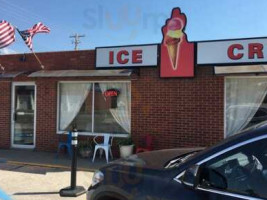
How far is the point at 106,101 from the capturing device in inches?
427

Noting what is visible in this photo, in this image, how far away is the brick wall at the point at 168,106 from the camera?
9.45m

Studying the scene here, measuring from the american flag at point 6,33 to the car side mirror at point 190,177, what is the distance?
907 cm

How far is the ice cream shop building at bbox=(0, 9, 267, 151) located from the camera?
30.3 ft

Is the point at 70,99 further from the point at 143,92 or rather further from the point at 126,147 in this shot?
the point at 126,147

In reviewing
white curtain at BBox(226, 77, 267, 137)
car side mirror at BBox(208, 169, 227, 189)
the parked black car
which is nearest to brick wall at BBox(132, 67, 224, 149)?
white curtain at BBox(226, 77, 267, 137)

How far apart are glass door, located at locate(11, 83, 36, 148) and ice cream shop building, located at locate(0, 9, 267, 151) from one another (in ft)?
0.10

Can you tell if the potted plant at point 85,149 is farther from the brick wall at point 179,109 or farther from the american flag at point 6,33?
the american flag at point 6,33

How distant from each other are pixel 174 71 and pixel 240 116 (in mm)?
2012

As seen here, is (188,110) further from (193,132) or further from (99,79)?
(99,79)

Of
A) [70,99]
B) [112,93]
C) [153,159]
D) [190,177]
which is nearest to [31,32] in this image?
[70,99]

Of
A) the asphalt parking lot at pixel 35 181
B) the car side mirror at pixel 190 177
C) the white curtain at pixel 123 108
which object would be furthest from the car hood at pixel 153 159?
the white curtain at pixel 123 108

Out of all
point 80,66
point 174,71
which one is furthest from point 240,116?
point 80,66

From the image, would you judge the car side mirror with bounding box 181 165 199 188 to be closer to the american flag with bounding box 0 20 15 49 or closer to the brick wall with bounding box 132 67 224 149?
the brick wall with bounding box 132 67 224 149

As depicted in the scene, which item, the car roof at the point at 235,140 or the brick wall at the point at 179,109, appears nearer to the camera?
the car roof at the point at 235,140
